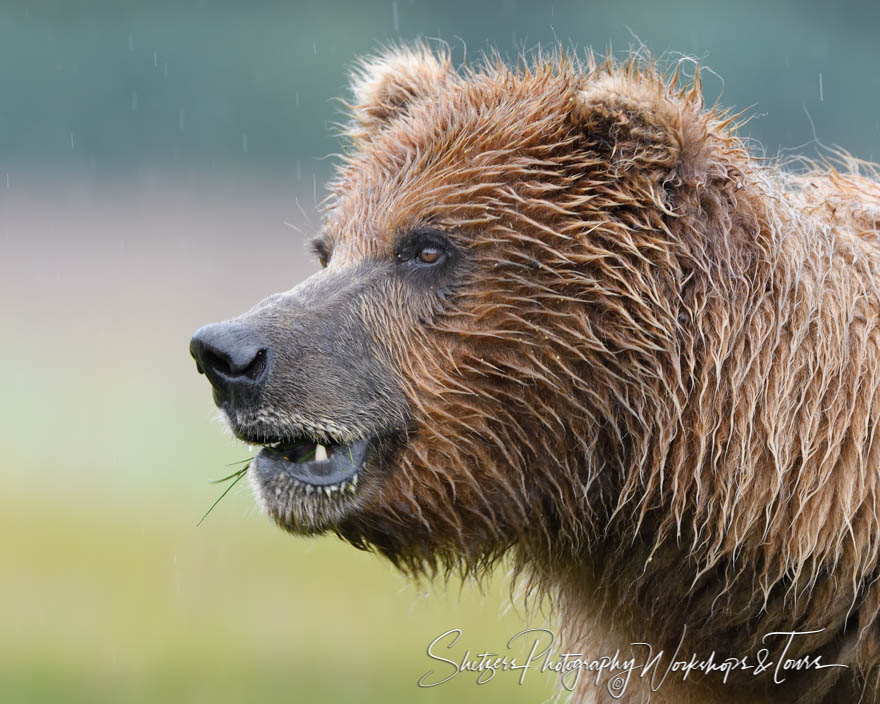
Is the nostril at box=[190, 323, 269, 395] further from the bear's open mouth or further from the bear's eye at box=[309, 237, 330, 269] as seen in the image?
the bear's eye at box=[309, 237, 330, 269]

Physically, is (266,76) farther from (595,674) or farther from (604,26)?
(595,674)

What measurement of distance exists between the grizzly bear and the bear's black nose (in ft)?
0.04

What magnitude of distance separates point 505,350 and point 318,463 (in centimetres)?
74

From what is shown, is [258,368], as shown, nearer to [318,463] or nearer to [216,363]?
[216,363]

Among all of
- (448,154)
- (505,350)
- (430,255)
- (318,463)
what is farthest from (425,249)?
(318,463)

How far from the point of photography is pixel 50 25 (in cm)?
2142

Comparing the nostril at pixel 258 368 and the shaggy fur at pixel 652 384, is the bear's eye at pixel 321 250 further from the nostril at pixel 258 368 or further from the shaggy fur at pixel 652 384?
the nostril at pixel 258 368

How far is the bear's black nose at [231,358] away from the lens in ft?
12.9

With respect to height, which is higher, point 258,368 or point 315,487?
point 258,368

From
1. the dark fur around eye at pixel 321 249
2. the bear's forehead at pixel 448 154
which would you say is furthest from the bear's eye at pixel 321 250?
the bear's forehead at pixel 448 154

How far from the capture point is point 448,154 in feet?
14.2

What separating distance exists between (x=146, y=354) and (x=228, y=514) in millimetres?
7728

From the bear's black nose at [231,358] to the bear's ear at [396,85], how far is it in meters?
1.49

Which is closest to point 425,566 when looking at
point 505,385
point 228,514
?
point 505,385
